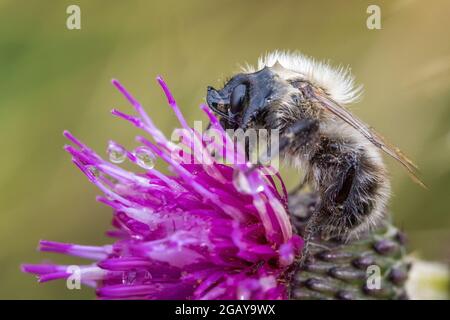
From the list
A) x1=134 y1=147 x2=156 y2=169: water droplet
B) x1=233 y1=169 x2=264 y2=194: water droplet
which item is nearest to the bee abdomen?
x1=233 y1=169 x2=264 y2=194: water droplet

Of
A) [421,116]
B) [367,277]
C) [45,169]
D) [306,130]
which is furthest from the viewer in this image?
[45,169]

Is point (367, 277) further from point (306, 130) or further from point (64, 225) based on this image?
point (64, 225)

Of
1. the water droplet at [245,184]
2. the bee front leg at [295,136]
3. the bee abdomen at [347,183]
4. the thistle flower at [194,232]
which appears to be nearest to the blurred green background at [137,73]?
the bee abdomen at [347,183]

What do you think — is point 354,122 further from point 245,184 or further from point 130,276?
point 130,276

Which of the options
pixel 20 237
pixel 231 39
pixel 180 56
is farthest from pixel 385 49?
pixel 20 237

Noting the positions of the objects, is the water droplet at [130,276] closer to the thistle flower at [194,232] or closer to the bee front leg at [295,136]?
the thistle flower at [194,232]

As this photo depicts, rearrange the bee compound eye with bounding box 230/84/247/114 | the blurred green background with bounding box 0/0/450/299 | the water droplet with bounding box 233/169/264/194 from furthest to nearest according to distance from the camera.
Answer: the blurred green background with bounding box 0/0/450/299 → the bee compound eye with bounding box 230/84/247/114 → the water droplet with bounding box 233/169/264/194

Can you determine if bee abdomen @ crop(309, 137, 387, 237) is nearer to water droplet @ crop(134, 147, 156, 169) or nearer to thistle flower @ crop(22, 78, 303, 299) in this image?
thistle flower @ crop(22, 78, 303, 299)

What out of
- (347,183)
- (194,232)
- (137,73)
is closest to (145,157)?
(194,232)
